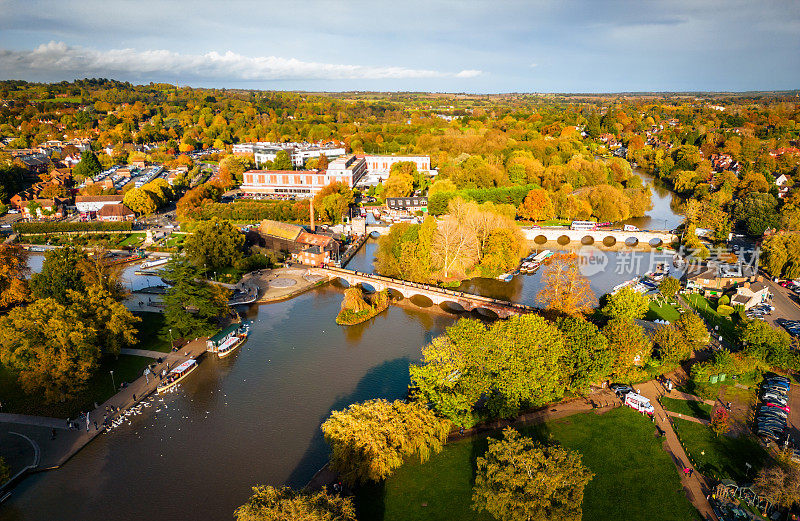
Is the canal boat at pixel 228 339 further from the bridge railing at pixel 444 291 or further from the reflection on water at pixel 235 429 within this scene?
the bridge railing at pixel 444 291

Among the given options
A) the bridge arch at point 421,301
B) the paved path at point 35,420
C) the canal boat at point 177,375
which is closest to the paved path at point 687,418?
the bridge arch at point 421,301

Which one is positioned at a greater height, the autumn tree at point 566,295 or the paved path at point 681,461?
the autumn tree at point 566,295

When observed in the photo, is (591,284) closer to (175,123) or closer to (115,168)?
(115,168)

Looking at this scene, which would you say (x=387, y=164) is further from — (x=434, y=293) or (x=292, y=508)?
(x=292, y=508)

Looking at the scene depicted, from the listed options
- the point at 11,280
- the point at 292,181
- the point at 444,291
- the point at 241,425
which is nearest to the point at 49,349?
the point at 241,425

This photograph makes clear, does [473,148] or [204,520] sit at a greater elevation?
[473,148]

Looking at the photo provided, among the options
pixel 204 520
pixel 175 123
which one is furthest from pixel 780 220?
pixel 175 123

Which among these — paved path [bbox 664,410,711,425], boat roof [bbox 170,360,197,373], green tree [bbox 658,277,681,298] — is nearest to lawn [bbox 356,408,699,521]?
paved path [bbox 664,410,711,425]
